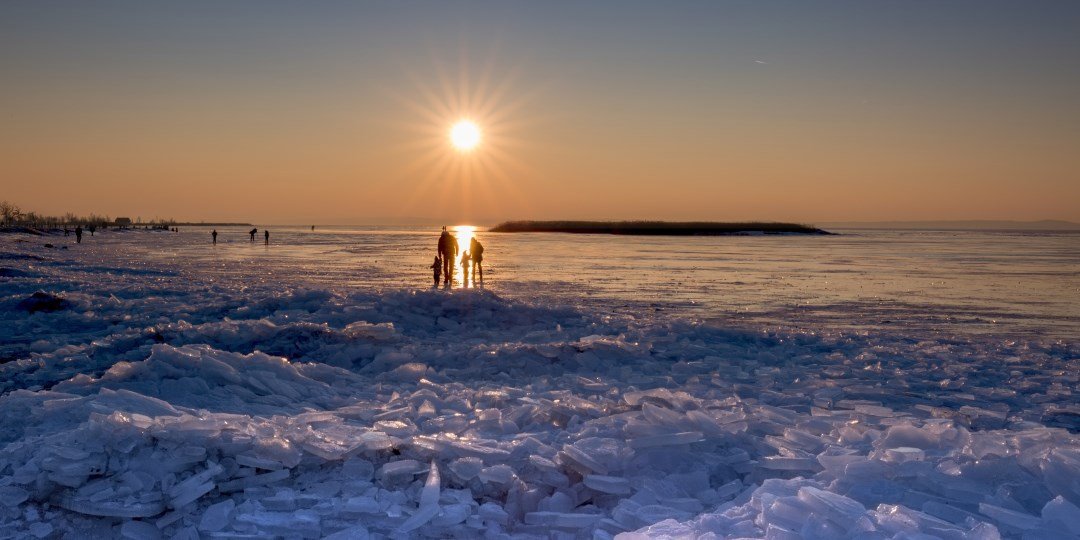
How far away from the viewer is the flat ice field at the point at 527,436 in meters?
4.50

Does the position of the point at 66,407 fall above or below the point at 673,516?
above

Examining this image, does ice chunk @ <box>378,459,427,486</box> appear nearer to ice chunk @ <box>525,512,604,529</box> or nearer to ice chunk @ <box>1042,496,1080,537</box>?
ice chunk @ <box>525,512,604,529</box>

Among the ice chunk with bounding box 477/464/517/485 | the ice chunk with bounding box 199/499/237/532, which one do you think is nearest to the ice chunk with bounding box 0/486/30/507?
the ice chunk with bounding box 199/499/237/532

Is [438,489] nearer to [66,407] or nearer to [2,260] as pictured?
[66,407]

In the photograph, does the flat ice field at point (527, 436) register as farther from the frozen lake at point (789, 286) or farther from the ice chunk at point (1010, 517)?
the frozen lake at point (789, 286)

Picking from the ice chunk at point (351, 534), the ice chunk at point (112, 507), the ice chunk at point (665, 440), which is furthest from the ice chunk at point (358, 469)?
the ice chunk at point (665, 440)

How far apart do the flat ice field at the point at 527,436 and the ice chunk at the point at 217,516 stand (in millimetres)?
25

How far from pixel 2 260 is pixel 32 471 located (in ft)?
94.4

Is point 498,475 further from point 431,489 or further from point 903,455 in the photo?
point 903,455

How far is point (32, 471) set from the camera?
474 cm

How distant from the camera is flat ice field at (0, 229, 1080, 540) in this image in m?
4.50

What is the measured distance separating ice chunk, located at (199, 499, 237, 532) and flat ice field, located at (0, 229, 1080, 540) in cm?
3

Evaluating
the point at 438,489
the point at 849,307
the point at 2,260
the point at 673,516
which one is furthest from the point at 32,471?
the point at 2,260

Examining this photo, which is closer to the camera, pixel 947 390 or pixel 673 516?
pixel 673 516
